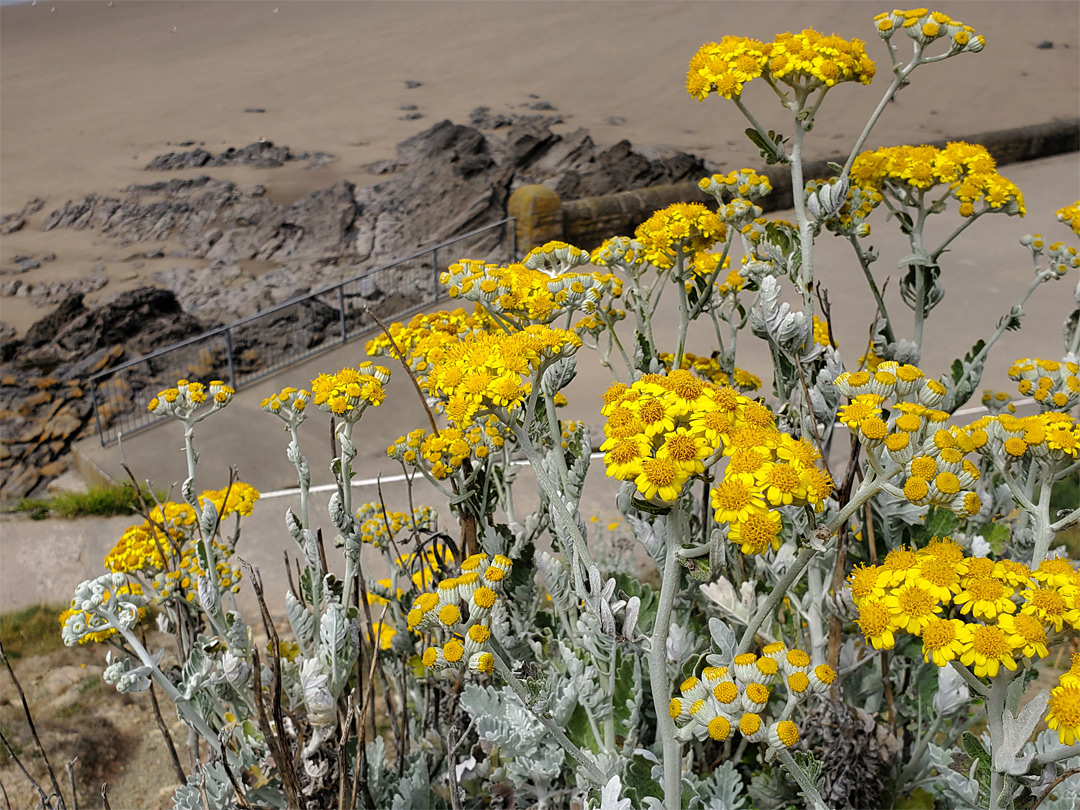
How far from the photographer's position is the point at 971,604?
1.34 metres

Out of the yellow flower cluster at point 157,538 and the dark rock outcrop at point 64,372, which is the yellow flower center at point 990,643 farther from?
the dark rock outcrop at point 64,372

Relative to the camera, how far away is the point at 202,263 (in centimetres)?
1410

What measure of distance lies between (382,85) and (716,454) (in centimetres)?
3121

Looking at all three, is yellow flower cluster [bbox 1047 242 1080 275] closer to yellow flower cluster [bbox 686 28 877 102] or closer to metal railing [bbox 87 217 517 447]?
yellow flower cluster [bbox 686 28 877 102]

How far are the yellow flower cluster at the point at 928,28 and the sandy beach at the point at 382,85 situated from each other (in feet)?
44.8

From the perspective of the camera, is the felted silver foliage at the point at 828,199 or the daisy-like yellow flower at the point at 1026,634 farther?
the felted silver foliage at the point at 828,199

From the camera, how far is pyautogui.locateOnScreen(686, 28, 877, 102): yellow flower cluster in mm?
2271

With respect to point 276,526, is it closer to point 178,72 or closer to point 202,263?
point 202,263

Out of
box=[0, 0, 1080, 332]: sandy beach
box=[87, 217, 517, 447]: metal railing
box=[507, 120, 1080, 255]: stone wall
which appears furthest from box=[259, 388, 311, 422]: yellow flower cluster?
box=[0, 0, 1080, 332]: sandy beach

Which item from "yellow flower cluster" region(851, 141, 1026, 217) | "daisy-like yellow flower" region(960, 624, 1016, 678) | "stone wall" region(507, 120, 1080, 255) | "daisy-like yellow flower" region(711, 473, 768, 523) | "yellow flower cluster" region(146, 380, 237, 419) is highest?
"yellow flower cluster" region(851, 141, 1026, 217)

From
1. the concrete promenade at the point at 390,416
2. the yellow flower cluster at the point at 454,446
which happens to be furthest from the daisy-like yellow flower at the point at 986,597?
the concrete promenade at the point at 390,416

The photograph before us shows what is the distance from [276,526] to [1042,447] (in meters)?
4.24

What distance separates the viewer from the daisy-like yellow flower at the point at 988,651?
1.26 metres

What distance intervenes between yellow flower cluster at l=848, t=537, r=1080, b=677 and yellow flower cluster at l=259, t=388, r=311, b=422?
147 centimetres
